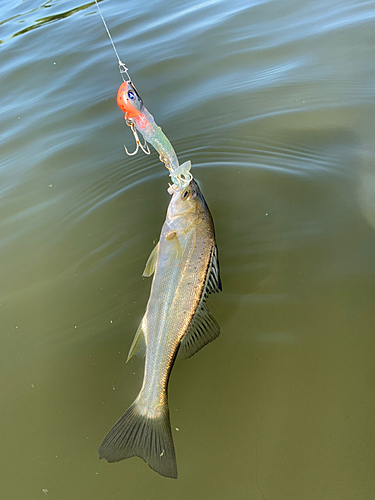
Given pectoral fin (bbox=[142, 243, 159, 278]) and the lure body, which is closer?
the lure body

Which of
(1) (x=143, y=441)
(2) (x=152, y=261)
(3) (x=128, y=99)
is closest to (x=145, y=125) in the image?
(3) (x=128, y=99)

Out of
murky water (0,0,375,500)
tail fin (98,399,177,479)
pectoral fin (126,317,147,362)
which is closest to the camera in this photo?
tail fin (98,399,177,479)

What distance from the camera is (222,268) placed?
2.64 meters

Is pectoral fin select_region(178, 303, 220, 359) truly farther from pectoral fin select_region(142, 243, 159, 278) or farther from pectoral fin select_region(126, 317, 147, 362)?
pectoral fin select_region(142, 243, 159, 278)

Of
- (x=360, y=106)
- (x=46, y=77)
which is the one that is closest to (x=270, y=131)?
(x=360, y=106)

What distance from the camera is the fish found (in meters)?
1.82

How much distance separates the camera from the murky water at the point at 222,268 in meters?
1.93

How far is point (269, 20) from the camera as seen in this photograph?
5.48 m

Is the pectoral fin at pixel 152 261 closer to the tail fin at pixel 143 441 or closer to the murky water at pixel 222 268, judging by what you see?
the murky water at pixel 222 268

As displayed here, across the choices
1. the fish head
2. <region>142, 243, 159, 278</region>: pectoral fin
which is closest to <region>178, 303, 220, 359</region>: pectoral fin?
<region>142, 243, 159, 278</region>: pectoral fin

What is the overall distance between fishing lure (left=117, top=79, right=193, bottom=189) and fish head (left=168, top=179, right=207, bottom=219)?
46 millimetres

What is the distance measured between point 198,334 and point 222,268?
758 mm

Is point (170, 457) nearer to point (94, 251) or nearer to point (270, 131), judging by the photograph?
point (94, 251)

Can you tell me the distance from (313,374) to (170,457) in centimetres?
93
